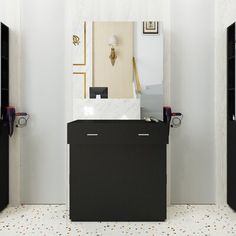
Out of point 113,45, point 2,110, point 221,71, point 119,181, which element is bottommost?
point 119,181

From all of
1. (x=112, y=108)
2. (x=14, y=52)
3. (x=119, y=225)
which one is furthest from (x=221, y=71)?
(x=14, y=52)

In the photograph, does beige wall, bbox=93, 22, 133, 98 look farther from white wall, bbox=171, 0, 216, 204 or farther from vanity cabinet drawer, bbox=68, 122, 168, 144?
vanity cabinet drawer, bbox=68, 122, 168, 144

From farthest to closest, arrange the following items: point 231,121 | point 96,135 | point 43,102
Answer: point 43,102, point 231,121, point 96,135

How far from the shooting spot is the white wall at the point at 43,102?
133 inches

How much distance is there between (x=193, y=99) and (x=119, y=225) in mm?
1485

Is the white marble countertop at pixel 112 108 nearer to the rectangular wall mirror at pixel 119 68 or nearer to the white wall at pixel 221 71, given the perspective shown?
the rectangular wall mirror at pixel 119 68

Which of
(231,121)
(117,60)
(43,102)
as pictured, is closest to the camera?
(231,121)

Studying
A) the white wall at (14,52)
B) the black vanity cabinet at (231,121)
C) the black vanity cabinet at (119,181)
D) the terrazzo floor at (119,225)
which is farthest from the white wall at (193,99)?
the white wall at (14,52)

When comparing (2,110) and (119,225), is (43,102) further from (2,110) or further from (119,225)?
(119,225)

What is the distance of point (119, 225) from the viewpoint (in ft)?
9.34

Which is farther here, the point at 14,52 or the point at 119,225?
the point at 14,52

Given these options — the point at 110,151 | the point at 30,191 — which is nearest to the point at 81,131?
the point at 110,151

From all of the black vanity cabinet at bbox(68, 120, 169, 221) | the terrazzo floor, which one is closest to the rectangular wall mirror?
the black vanity cabinet at bbox(68, 120, 169, 221)

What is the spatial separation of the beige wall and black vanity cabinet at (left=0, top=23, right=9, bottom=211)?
0.90 metres
